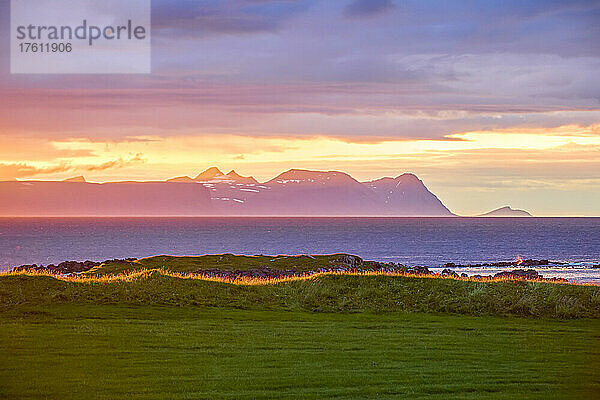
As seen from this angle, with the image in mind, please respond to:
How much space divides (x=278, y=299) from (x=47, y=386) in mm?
14618

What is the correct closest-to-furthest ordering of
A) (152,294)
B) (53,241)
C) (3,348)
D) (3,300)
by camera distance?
(3,348), (3,300), (152,294), (53,241)

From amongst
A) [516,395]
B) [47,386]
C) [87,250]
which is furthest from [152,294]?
[87,250]

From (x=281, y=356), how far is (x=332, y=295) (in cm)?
1146

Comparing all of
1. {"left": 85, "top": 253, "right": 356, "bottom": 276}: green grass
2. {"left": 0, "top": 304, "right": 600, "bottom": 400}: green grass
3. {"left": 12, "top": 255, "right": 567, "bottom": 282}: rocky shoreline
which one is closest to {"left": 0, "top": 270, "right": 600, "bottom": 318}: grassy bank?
{"left": 0, "top": 304, "right": 600, "bottom": 400}: green grass

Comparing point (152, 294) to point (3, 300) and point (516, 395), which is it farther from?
point (516, 395)

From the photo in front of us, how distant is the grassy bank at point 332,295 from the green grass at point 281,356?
2016 millimetres

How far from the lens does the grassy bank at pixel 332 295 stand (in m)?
25.0

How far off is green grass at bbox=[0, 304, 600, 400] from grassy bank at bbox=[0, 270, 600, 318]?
2.02 m

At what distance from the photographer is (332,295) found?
2756cm

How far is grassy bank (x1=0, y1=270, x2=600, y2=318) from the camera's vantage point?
25000 millimetres

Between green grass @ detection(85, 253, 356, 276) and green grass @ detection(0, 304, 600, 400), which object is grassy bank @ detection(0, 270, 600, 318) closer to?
green grass @ detection(0, 304, 600, 400)

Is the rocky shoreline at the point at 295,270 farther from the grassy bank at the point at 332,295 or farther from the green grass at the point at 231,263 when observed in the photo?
the grassy bank at the point at 332,295

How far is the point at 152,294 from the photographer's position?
1016 inches

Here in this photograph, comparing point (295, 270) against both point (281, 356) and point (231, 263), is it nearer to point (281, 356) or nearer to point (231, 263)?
point (231, 263)
